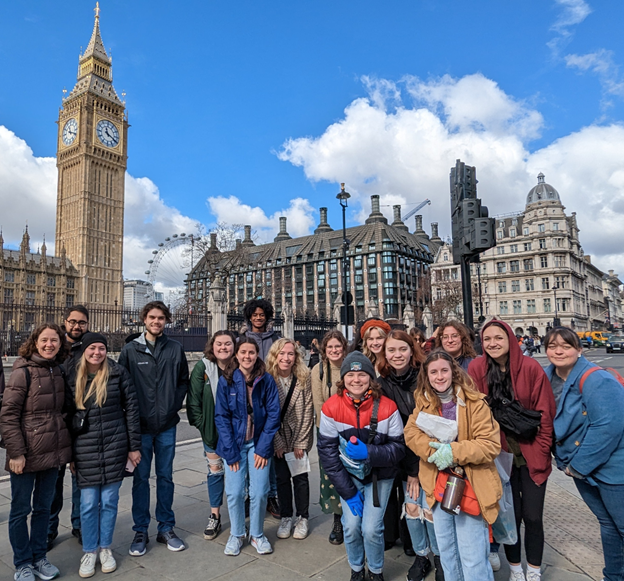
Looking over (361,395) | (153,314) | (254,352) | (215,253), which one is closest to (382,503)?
(361,395)

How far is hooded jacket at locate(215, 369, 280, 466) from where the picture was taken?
3992mm

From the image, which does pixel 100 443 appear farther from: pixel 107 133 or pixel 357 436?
pixel 107 133

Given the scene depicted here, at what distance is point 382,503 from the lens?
3398 mm

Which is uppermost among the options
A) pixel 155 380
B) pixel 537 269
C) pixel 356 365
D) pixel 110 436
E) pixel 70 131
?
pixel 70 131

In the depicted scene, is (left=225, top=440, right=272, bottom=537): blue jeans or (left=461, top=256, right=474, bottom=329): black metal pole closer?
(left=225, top=440, right=272, bottom=537): blue jeans

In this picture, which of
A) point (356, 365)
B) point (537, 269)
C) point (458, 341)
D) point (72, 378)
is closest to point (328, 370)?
point (356, 365)

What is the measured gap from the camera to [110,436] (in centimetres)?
376

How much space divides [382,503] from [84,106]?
84697mm

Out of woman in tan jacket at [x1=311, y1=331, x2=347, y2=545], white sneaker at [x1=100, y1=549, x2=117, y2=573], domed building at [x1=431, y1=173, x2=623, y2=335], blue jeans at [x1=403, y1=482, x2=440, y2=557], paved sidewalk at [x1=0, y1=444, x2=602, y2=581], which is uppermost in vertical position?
domed building at [x1=431, y1=173, x2=623, y2=335]

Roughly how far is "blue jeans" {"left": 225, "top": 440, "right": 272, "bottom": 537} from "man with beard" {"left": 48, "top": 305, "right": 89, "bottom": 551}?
4.54 ft

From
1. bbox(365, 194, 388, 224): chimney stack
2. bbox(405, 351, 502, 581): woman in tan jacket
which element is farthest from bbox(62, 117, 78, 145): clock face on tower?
bbox(405, 351, 502, 581): woman in tan jacket

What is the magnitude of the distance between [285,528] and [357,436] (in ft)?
5.25

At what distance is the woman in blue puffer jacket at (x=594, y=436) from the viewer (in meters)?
2.95

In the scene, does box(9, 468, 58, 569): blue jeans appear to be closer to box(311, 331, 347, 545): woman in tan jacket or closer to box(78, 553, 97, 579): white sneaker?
box(78, 553, 97, 579): white sneaker
